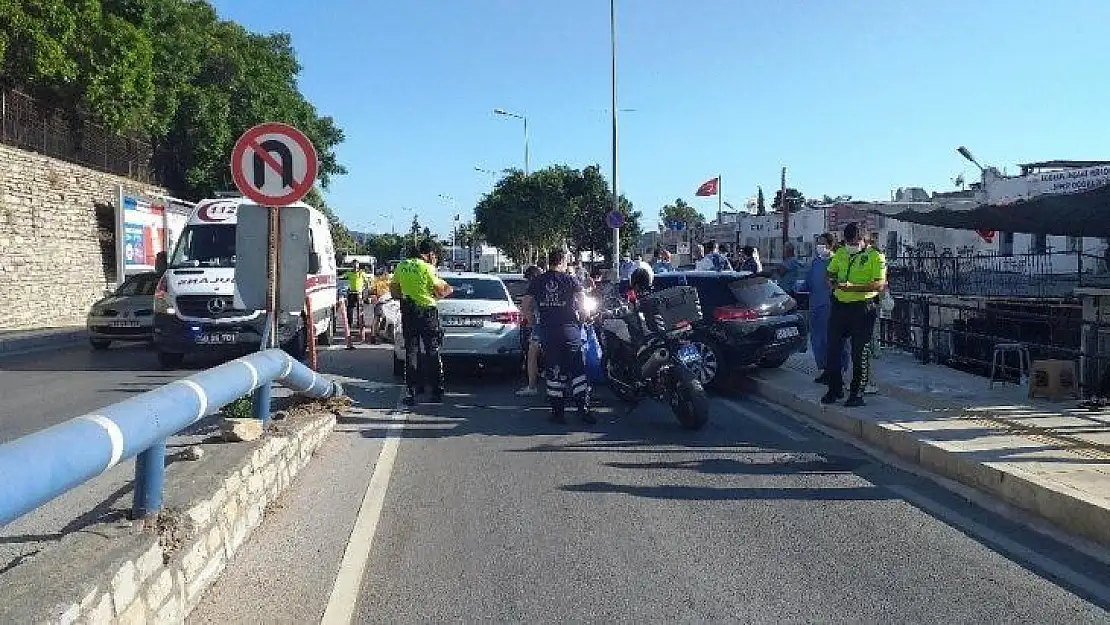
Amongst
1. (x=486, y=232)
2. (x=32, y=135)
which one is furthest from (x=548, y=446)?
(x=486, y=232)

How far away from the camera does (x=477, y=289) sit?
13.3 meters

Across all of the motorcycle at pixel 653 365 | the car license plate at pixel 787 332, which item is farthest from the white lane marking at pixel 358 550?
the car license plate at pixel 787 332

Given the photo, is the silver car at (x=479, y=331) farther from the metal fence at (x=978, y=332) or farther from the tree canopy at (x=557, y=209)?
the tree canopy at (x=557, y=209)

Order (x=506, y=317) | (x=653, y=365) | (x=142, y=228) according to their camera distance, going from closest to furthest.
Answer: (x=653, y=365)
(x=506, y=317)
(x=142, y=228)

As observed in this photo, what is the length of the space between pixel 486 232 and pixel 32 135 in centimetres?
4244

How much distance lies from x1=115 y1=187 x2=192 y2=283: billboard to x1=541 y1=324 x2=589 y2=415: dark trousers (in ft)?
47.8

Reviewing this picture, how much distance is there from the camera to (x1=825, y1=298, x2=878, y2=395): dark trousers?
953cm

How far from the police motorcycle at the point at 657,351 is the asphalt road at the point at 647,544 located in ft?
2.12

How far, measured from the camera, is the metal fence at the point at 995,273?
63.3 ft

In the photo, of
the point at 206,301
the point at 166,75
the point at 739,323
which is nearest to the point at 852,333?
the point at 739,323

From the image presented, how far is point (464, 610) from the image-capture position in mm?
4445

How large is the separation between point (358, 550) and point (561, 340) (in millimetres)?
4551

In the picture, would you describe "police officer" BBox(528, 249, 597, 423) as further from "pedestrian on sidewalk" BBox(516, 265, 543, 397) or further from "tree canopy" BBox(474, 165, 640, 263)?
"tree canopy" BBox(474, 165, 640, 263)

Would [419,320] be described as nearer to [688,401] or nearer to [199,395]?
[688,401]
